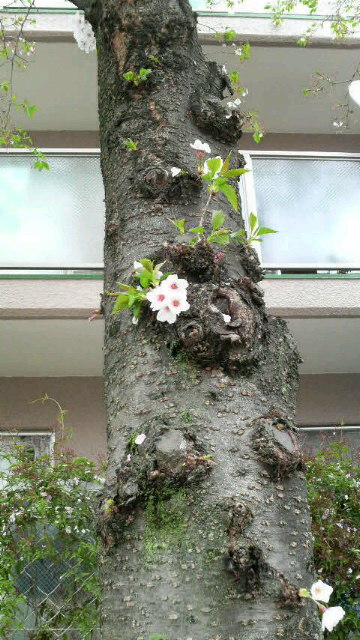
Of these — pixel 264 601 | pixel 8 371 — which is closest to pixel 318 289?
pixel 8 371

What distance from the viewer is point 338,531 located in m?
3.35

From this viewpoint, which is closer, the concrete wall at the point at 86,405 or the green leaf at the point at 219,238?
the green leaf at the point at 219,238

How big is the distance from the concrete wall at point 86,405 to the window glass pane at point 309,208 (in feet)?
3.85

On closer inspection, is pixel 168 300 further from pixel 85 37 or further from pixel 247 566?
pixel 85 37

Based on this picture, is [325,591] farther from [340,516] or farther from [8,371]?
[8,371]

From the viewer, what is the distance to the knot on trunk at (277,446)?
1263 mm

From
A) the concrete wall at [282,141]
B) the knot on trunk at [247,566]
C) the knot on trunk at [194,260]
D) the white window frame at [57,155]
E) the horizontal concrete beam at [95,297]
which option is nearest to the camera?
the knot on trunk at [247,566]

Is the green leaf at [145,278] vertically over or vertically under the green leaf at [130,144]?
under

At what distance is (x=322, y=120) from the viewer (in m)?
7.14

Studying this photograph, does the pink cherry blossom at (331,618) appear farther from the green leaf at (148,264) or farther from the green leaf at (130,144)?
the green leaf at (130,144)

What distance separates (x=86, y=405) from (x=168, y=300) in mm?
4394

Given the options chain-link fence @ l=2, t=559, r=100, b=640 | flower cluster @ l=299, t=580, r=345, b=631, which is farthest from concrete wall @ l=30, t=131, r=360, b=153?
flower cluster @ l=299, t=580, r=345, b=631

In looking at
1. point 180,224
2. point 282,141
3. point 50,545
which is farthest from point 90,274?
point 180,224

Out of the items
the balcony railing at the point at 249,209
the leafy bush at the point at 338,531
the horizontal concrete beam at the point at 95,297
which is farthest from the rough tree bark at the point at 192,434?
the balcony railing at the point at 249,209
